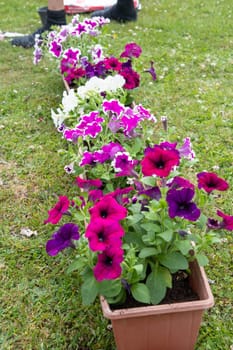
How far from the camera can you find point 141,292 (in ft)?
5.26

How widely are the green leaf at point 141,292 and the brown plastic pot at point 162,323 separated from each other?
31 mm

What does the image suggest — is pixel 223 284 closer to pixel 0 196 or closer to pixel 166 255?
pixel 166 255

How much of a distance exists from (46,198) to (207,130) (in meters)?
1.27

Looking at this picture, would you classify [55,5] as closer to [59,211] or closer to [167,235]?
[59,211]

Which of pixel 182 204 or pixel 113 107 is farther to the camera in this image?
pixel 113 107

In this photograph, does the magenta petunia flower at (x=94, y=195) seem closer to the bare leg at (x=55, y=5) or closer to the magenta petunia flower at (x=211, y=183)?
the magenta petunia flower at (x=211, y=183)

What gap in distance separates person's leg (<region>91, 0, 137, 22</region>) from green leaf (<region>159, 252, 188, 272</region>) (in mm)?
4191

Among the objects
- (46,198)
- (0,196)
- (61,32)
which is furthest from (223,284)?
(61,32)

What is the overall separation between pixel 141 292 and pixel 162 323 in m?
0.14

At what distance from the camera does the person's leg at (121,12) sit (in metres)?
5.24

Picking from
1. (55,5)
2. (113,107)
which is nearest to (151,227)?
(113,107)

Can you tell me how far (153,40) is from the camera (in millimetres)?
4777

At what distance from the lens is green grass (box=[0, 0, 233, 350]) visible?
195 centimetres

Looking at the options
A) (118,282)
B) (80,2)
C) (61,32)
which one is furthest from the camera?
(80,2)
